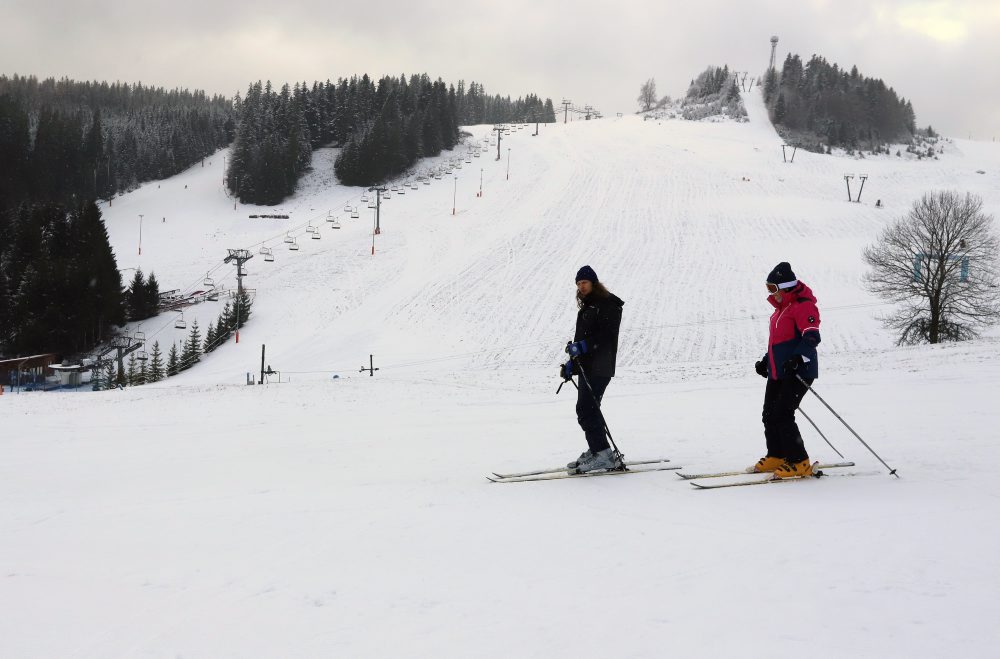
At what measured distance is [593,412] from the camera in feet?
22.8

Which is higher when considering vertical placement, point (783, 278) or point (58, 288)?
point (783, 278)

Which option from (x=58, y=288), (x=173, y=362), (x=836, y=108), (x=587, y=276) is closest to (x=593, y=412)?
(x=587, y=276)

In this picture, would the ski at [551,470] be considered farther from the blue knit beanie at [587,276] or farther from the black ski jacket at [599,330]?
the blue knit beanie at [587,276]

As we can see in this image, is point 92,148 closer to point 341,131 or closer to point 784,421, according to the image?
point 341,131

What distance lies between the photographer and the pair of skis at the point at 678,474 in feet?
21.2

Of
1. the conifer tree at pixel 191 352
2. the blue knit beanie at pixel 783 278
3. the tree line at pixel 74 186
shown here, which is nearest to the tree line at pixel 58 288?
the tree line at pixel 74 186

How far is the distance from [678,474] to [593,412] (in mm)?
1025

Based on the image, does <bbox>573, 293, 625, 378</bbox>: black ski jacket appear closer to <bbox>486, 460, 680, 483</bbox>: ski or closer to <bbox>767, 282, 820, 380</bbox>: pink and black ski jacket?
<bbox>486, 460, 680, 483</bbox>: ski

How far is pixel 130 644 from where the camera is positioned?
3.41m

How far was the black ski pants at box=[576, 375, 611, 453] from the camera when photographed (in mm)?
6863

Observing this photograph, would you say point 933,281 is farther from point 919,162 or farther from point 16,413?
point 919,162

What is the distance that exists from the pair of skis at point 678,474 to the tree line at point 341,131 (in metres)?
80.7

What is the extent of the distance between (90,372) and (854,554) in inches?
1397

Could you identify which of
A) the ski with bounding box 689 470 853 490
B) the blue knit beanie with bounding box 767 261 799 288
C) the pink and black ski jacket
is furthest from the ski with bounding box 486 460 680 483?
the blue knit beanie with bounding box 767 261 799 288
